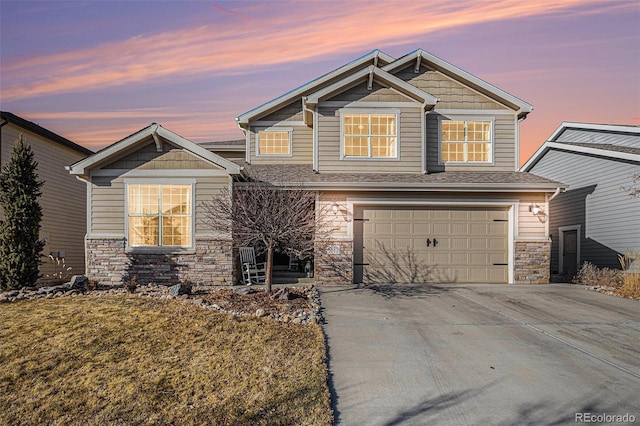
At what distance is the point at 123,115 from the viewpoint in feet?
A: 59.6

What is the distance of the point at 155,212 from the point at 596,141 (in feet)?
53.9

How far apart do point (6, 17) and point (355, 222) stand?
40.2 feet

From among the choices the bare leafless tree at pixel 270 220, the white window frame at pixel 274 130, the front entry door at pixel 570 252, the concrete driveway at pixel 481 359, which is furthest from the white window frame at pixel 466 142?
the bare leafless tree at pixel 270 220

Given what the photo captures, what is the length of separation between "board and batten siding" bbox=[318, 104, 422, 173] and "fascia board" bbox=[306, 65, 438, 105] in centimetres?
39

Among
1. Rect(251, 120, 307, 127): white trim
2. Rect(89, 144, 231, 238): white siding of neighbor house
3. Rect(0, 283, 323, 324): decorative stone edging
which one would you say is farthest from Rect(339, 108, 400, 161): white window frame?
Rect(0, 283, 323, 324): decorative stone edging

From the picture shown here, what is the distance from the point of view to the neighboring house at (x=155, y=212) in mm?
11586

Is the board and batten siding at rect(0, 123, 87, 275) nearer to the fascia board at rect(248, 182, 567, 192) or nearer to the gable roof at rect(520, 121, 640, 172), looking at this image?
the fascia board at rect(248, 182, 567, 192)

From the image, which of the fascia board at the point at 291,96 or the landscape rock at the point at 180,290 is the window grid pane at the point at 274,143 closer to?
the fascia board at the point at 291,96

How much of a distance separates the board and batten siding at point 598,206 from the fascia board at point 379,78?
6349 mm

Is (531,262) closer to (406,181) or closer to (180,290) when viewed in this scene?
(406,181)

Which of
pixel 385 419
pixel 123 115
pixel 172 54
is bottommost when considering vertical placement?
pixel 385 419

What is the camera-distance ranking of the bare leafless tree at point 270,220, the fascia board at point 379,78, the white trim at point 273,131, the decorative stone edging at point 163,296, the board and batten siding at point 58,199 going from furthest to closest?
1. the board and batten siding at point 58,199
2. the white trim at point 273,131
3. the fascia board at point 379,78
4. the bare leafless tree at point 270,220
5. the decorative stone edging at point 163,296

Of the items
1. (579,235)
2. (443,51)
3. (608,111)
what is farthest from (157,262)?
(608,111)

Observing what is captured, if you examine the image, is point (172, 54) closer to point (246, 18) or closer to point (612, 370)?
point (246, 18)
